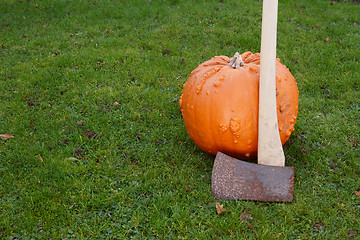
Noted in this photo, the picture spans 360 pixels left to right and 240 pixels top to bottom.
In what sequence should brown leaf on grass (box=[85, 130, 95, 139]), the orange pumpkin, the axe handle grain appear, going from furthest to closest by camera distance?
brown leaf on grass (box=[85, 130, 95, 139]) < the orange pumpkin < the axe handle grain

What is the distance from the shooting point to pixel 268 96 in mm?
3279

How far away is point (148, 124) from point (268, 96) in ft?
6.18

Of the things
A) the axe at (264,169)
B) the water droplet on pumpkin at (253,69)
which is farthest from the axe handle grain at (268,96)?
the water droplet on pumpkin at (253,69)

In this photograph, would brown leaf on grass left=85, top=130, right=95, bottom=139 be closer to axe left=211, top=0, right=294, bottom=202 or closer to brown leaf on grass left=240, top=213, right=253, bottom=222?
axe left=211, top=0, right=294, bottom=202

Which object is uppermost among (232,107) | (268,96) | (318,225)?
(268,96)

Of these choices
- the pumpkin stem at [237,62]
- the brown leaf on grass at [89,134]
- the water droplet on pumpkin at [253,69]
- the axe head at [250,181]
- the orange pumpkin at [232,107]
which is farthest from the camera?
the brown leaf on grass at [89,134]

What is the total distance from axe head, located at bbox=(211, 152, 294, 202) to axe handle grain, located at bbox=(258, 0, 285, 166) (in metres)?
0.15

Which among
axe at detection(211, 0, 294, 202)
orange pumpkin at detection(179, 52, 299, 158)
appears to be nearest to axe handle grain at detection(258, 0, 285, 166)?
axe at detection(211, 0, 294, 202)

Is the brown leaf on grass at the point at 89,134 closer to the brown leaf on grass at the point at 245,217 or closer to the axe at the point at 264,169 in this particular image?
the axe at the point at 264,169

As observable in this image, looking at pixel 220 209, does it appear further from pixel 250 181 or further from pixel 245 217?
pixel 250 181

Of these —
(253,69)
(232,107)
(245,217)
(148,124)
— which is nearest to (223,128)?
(232,107)

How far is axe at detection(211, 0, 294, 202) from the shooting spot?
326 centimetres

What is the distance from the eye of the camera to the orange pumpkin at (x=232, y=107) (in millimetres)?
3426

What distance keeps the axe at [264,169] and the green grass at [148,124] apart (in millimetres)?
140
